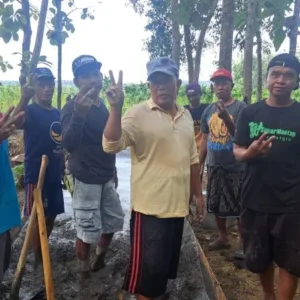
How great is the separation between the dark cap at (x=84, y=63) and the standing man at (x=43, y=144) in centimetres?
44

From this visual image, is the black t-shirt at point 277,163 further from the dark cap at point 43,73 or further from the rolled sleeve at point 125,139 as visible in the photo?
the dark cap at point 43,73

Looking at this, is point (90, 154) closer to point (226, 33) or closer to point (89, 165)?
point (89, 165)

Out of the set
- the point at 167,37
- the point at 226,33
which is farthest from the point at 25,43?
the point at 167,37

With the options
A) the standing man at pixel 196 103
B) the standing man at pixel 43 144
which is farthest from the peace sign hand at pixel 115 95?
the standing man at pixel 196 103

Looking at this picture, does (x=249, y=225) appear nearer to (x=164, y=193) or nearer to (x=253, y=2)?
(x=164, y=193)

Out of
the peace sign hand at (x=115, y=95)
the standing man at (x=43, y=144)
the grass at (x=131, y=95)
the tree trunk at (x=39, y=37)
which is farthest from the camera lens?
the grass at (x=131, y=95)

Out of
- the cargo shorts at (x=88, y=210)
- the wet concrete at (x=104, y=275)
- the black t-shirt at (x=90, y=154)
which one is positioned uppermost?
the black t-shirt at (x=90, y=154)

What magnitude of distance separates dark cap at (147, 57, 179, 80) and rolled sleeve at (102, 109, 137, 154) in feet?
1.02

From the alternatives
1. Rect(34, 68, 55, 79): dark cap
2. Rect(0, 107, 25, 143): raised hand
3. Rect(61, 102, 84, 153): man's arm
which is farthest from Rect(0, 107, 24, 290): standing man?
Rect(34, 68, 55, 79): dark cap

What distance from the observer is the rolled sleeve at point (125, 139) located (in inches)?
101

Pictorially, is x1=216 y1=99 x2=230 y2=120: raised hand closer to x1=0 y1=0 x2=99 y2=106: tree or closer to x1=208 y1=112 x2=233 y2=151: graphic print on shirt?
x1=208 y1=112 x2=233 y2=151: graphic print on shirt

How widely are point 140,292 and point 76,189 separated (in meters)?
1.11

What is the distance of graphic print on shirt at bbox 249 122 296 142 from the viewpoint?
2.78 meters

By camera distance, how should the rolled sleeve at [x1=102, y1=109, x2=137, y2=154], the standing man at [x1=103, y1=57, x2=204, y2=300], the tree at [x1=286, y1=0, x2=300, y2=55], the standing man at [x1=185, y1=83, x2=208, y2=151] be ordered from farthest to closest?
the standing man at [x1=185, y1=83, x2=208, y2=151] → the tree at [x1=286, y1=0, x2=300, y2=55] → the standing man at [x1=103, y1=57, x2=204, y2=300] → the rolled sleeve at [x1=102, y1=109, x2=137, y2=154]
